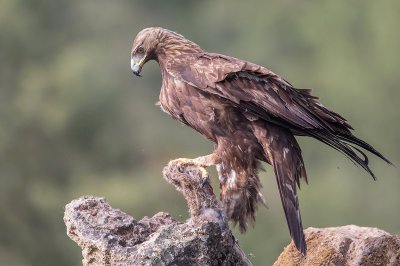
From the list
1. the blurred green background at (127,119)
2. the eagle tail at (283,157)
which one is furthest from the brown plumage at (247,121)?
the blurred green background at (127,119)

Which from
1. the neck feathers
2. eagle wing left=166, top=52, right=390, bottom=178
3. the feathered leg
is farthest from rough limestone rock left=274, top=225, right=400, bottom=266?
the neck feathers

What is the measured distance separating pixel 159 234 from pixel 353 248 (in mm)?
1219

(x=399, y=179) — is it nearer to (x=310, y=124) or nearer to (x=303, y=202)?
(x=303, y=202)

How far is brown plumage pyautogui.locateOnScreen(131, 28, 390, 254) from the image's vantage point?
28.4 feet

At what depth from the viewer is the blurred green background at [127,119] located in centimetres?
2164

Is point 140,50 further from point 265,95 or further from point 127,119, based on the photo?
point 127,119

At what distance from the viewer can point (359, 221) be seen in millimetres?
22844

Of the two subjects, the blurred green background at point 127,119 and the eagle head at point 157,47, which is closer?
the eagle head at point 157,47

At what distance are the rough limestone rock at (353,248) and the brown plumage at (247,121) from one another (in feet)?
0.88

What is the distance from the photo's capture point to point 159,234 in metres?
7.61

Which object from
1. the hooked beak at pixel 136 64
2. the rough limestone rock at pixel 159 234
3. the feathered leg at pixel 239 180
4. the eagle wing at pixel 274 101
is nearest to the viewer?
the rough limestone rock at pixel 159 234

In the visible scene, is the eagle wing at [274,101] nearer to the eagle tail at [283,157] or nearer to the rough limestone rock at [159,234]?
the eagle tail at [283,157]

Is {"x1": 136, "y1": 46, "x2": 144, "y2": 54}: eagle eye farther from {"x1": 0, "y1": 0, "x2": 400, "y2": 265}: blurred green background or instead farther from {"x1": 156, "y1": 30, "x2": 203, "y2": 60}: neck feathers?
{"x1": 0, "y1": 0, "x2": 400, "y2": 265}: blurred green background

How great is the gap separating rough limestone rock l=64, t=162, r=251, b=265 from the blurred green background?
11971 millimetres
